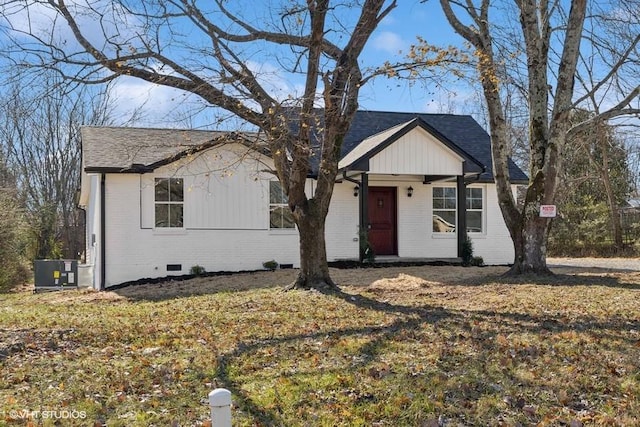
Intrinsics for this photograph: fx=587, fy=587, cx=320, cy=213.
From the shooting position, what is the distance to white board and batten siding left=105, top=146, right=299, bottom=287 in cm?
1499

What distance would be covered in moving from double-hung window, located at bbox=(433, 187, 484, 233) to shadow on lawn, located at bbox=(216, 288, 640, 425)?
9425 millimetres

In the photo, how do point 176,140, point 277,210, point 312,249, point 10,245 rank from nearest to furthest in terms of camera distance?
point 312,249 → point 176,140 → point 277,210 → point 10,245

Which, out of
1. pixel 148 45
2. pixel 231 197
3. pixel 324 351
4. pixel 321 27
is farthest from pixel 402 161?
pixel 324 351

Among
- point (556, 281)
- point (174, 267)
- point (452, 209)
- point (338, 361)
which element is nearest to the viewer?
point (338, 361)

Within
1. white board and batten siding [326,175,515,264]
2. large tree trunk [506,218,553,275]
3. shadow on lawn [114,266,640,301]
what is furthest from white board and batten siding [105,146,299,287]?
large tree trunk [506,218,553,275]

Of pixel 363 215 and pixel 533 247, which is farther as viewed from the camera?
pixel 363 215

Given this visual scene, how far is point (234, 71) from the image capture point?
9.36 meters

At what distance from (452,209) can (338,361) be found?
42.8 ft

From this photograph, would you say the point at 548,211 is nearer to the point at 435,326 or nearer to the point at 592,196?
the point at 435,326

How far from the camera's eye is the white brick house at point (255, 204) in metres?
15.0

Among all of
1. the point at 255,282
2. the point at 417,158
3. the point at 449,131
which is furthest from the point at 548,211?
the point at 449,131

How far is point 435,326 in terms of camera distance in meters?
7.36

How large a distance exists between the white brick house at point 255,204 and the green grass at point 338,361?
555 cm

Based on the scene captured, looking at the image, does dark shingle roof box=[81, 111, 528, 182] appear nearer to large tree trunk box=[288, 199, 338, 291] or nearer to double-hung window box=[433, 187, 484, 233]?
double-hung window box=[433, 187, 484, 233]
